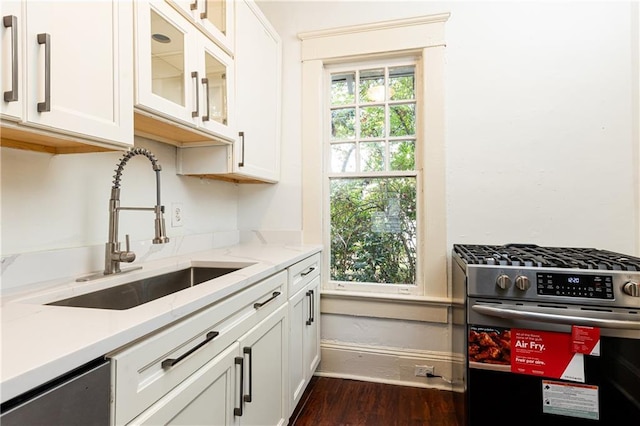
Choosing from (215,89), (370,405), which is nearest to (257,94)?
(215,89)

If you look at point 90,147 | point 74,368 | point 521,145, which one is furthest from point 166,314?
point 521,145

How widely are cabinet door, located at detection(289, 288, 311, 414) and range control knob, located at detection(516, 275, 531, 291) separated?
1.03 metres

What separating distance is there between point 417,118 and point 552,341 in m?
1.48

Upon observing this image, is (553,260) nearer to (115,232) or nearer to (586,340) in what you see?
(586,340)

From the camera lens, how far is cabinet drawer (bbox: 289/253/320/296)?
5.40ft

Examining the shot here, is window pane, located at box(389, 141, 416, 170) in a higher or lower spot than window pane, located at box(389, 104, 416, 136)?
lower

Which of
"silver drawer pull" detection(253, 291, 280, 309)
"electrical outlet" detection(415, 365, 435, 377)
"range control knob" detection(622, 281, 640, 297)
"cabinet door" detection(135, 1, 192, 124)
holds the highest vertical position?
"cabinet door" detection(135, 1, 192, 124)

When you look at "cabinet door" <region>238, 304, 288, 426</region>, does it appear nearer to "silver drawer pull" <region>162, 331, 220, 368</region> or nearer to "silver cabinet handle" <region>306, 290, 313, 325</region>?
"silver drawer pull" <region>162, 331, 220, 368</region>

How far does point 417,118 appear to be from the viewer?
219cm

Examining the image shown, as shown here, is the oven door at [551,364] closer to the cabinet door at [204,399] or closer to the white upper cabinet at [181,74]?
the cabinet door at [204,399]

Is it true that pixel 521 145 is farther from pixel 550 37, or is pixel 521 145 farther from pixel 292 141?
pixel 292 141

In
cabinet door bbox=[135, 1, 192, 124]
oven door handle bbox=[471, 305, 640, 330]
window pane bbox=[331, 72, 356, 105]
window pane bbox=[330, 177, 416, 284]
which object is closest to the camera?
cabinet door bbox=[135, 1, 192, 124]

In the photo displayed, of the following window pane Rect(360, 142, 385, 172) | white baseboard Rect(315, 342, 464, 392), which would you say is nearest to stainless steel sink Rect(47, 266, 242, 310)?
white baseboard Rect(315, 342, 464, 392)

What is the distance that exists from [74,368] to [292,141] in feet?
6.45
